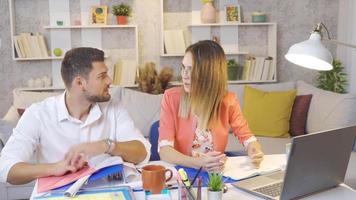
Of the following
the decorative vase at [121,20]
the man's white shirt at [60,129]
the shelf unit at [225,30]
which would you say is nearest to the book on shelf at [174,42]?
the shelf unit at [225,30]

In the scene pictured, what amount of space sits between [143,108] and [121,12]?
99cm

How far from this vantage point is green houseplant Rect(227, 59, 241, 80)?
4.19m

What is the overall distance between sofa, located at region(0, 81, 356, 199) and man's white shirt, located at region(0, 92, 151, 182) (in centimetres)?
122

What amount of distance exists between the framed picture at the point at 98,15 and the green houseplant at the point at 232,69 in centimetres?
122

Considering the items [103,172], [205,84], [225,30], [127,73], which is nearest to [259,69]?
[225,30]

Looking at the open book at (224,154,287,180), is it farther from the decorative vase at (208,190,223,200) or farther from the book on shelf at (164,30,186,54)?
the book on shelf at (164,30,186,54)

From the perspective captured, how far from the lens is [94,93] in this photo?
1862mm

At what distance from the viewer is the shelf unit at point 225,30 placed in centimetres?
423

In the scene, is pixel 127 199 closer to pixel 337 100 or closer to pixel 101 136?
pixel 101 136

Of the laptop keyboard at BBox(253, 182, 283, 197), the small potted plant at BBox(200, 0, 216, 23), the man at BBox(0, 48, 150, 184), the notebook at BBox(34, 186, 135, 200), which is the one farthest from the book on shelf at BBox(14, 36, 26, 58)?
the laptop keyboard at BBox(253, 182, 283, 197)

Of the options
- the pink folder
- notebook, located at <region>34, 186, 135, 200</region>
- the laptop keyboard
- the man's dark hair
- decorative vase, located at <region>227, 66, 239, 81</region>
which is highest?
the man's dark hair

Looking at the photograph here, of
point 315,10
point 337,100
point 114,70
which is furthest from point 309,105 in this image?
point 114,70

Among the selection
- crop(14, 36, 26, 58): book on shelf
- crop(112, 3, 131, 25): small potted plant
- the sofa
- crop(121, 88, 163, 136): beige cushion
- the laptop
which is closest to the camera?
the laptop

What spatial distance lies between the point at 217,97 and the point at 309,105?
1.80 m
